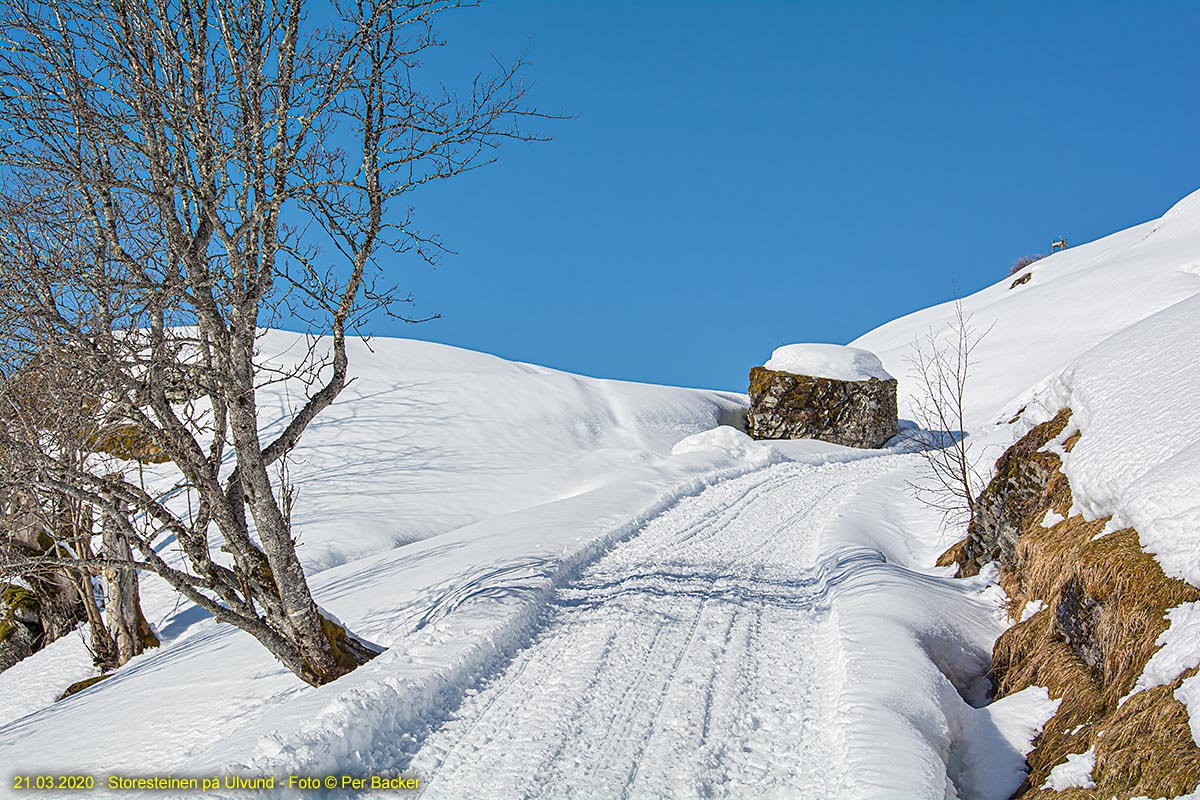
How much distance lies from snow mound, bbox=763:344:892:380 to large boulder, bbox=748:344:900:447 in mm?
34

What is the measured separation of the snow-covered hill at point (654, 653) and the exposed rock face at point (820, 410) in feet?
39.1

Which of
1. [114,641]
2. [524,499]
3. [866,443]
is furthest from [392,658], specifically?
[866,443]

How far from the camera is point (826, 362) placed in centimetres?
2683

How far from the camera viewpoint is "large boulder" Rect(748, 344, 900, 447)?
25.6m

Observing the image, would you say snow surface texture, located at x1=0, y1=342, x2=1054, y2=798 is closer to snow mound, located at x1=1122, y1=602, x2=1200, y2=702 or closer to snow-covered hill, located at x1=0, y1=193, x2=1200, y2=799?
snow-covered hill, located at x1=0, y1=193, x2=1200, y2=799

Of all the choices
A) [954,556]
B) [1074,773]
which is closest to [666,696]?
[1074,773]

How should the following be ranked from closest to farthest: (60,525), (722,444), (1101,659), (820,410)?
(1101,659), (60,525), (722,444), (820,410)

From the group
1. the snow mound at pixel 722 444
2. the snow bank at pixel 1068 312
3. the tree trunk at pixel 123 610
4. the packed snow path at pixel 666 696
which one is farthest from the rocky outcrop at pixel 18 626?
the snow bank at pixel 1068 312

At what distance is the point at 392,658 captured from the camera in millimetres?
5164

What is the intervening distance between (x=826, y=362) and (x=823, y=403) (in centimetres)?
188

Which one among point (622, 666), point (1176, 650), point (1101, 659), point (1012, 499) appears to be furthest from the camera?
point (1012, 499)

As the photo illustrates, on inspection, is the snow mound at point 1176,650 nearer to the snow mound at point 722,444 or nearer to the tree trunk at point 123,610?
the tree trunk at point 123,610

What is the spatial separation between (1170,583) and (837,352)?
79.9 feet

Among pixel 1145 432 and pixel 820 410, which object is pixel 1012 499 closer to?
pixel 1145 432
